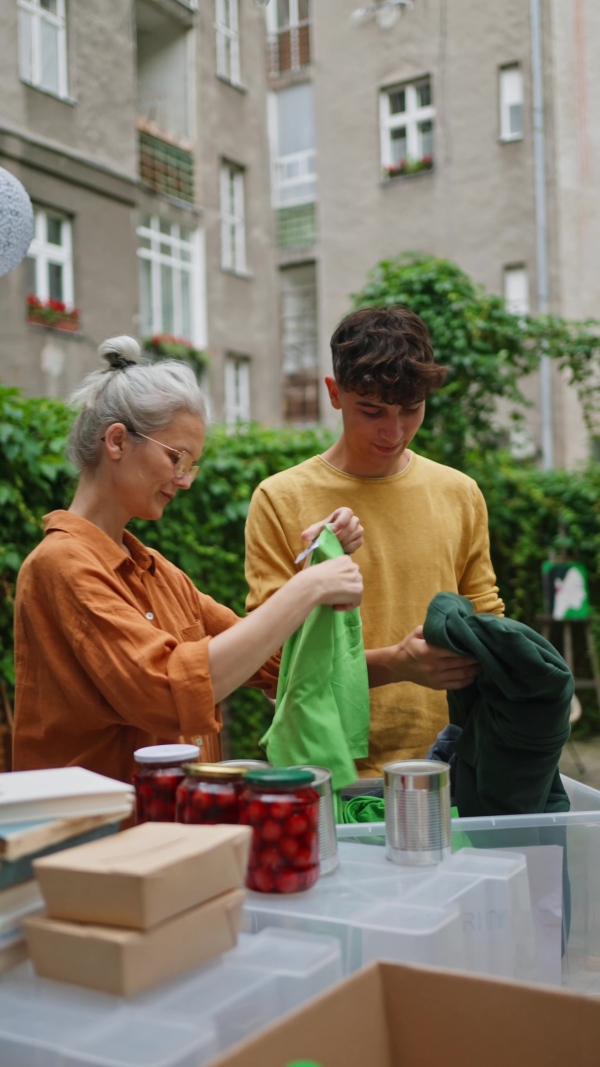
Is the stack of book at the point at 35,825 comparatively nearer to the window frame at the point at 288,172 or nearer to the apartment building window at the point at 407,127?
the apartment building window at the point at 407,127

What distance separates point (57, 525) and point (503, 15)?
8826mm

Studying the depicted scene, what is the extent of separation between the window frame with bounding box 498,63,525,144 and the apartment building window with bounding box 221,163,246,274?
297 centimetres

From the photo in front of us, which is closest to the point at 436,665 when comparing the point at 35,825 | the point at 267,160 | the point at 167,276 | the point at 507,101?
the point at 35,825

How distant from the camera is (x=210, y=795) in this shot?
1.04m

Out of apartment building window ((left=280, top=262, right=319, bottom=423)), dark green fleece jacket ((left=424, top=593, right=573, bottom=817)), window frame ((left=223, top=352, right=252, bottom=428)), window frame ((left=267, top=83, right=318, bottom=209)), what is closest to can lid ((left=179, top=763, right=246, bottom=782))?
dark green fleece jacket ((left=424, top=593, right=573, bottom=817))

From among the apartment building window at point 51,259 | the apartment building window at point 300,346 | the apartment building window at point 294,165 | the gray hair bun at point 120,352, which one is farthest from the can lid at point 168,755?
the apartment building window at point 300,346

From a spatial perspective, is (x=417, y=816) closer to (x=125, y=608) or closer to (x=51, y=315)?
(x=125, y=608)

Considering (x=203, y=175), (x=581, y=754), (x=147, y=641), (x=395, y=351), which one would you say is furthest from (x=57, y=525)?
(x=203, y=175)

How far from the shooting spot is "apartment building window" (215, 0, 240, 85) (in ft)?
24.7

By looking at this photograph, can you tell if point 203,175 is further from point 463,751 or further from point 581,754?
point 463,751

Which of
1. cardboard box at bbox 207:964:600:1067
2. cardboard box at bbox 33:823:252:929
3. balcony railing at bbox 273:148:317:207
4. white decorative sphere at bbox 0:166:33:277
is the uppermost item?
balcony railing at bbox 273:148:317:207

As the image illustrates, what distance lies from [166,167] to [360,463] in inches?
349

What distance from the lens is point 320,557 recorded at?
4.70 ft

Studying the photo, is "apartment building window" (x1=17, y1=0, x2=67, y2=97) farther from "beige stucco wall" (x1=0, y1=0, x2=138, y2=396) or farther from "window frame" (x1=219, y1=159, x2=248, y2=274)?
"window frame" (x1=219, y1=159, x2=248, y2=274)
